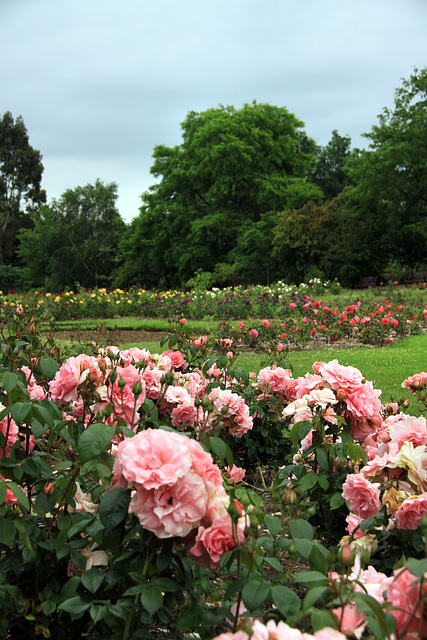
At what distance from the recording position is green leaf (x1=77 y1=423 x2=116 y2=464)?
0.92 metres

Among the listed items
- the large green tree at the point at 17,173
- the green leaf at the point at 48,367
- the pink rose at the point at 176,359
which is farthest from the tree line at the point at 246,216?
the green leaf at the point at 48,367

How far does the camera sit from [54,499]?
125 cm

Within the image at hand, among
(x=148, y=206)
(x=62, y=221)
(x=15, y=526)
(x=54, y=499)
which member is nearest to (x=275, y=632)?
(x=15, y=526)

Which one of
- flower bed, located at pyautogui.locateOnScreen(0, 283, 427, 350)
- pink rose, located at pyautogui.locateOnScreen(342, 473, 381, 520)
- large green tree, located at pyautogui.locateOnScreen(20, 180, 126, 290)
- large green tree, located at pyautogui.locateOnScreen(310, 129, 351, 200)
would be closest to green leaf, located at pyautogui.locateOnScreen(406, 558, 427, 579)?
pink rose, located at pyautogui.locateOnScreen(342, 473, 381, 520)

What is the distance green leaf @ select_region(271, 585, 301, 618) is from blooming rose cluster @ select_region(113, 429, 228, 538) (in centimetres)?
17

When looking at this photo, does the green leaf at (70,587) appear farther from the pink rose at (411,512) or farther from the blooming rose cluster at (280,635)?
the pink rose at (411,512)

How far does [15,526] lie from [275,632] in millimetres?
623

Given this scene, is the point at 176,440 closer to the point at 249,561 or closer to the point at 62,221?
the point at 249,561

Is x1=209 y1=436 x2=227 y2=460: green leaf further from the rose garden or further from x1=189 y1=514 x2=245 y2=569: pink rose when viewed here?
x1=189 y1=514 x2=245 y2=569: pink rose

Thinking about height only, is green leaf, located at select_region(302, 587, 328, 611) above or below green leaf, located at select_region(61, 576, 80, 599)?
above

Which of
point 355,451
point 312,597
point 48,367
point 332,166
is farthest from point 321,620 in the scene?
point 332,166

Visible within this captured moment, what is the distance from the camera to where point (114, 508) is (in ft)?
2.87

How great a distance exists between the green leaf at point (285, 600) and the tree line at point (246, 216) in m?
18.9

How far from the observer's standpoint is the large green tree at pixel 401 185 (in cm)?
2106
